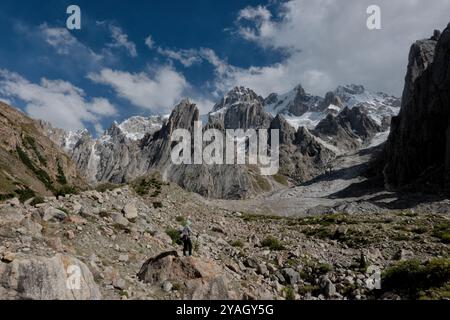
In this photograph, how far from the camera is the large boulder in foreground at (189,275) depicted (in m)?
15.9

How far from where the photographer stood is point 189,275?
16531 millimetres

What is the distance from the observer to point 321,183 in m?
178

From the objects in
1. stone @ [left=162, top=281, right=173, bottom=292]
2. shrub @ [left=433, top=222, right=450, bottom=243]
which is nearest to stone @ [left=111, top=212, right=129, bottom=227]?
stone @ [left=162, top=281, right=173, bottom=292]

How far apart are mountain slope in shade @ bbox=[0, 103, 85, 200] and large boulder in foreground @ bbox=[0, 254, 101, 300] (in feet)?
277

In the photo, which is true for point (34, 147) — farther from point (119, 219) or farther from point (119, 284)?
point (119, 284)

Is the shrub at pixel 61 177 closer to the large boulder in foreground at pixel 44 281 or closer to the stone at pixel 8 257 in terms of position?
the stone at pixel 8 257

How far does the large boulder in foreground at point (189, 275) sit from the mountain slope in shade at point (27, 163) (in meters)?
83.5

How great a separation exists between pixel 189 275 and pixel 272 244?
47.1ft

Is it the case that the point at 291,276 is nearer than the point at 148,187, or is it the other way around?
the point at 291,276

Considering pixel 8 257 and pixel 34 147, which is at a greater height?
pixel 34 147

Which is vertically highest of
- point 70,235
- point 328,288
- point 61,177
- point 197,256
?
point 61,177

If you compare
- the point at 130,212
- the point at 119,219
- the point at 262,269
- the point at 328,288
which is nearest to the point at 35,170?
the point at 130,212

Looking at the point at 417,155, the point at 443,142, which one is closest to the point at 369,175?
the point at 417,155

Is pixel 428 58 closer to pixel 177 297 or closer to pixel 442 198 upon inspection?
pixel 442 198
